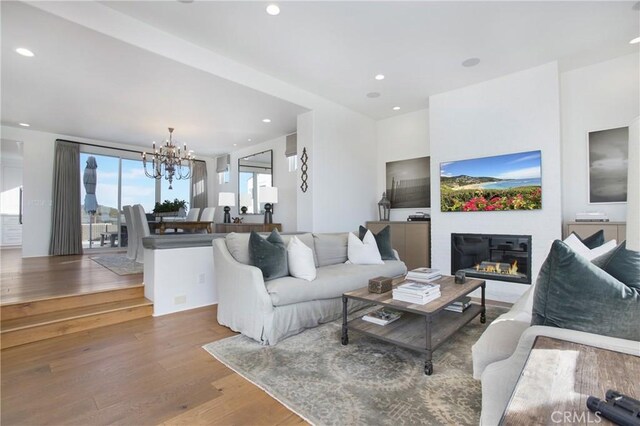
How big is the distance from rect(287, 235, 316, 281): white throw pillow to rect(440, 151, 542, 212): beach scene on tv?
2661 mm

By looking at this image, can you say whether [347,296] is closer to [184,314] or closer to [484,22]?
[184,314]

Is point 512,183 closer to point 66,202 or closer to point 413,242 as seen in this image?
point 413,242

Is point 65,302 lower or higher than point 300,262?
lower

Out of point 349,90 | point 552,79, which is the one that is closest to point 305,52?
point 349,90

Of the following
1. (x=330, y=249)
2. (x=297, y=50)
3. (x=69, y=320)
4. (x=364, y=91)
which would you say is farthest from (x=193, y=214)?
(x=297, y=50)

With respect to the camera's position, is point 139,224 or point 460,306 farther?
point 139,224

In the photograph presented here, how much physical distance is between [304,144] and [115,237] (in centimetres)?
577

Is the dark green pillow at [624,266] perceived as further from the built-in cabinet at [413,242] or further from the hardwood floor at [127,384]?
the built-in cabinet at [413,242]

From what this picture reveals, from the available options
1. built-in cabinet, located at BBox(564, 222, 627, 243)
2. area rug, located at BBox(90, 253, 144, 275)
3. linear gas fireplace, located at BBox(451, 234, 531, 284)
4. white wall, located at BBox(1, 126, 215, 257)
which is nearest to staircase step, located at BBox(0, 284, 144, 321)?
area rug, located at BBox(90, 253, 144, 275)

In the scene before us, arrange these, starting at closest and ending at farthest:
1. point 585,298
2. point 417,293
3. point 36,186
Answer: point 585,298 → point 417,293 → point 36,186

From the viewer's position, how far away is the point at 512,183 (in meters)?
3.99

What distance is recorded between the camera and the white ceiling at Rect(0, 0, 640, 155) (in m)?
2.77

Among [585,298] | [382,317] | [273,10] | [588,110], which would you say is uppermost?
[273,10]

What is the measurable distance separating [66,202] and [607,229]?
9233 mm
